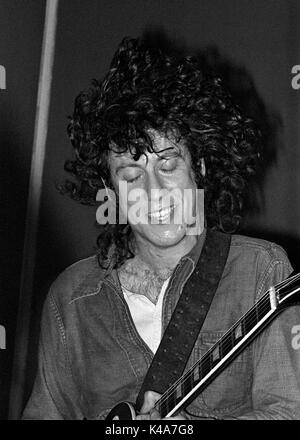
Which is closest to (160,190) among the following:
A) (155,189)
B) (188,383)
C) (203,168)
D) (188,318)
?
(155,189)

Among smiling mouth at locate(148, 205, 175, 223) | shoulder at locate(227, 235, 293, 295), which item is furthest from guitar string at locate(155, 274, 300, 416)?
smiling mouth at locate(148, 205, 175, 223)

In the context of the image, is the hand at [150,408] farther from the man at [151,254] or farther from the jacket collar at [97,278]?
the jacket collar at [97,278]

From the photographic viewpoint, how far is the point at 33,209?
2.31m

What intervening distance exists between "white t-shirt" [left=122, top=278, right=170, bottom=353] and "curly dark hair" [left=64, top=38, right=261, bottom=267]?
0.30ft

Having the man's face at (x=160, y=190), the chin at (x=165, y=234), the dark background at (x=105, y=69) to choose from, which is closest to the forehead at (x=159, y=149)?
the man's face at (x=160, y=190)

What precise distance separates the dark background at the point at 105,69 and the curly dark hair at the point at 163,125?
72cm

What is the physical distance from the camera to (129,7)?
2.41 m

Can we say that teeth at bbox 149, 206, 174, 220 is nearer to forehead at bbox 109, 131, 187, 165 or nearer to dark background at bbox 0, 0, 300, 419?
forehead at bbox 109, 131, 187, 165

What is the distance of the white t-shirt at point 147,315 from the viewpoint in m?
1.41

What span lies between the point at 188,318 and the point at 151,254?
149 mm

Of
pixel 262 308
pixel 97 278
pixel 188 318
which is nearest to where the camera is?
pixel 262 308

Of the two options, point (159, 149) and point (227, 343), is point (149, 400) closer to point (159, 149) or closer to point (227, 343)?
point (227, 343)
